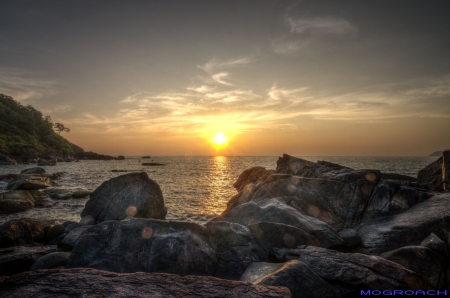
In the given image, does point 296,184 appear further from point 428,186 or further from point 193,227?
point 193,227

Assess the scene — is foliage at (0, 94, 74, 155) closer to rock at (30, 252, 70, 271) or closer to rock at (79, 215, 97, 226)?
rock at (79, 215, 97, 226)

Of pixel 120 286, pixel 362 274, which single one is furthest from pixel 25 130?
pixel 362 274

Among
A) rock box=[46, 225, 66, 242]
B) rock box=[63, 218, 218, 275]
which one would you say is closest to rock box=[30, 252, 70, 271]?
rock box=[63, 218, 218, 275]

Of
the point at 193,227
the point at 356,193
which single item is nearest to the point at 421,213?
the point at 356,193

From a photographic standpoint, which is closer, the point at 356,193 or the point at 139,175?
the point at 356,193

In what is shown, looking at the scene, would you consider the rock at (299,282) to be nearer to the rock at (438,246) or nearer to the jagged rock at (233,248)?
the jagged rock at (233,248)

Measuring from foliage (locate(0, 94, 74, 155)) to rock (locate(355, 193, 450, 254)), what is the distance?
113228mm

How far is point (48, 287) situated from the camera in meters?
3.36

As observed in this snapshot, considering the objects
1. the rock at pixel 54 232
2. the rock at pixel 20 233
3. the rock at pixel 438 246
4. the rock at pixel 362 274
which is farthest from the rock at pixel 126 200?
the rock at pixel 438 246

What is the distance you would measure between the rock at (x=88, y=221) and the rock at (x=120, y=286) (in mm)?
9701

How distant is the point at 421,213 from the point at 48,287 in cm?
1242

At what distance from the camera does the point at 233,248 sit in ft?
21.6

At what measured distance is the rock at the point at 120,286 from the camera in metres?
3.26

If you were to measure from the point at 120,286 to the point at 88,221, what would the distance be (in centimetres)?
1087
